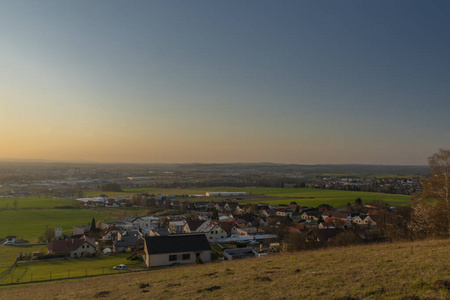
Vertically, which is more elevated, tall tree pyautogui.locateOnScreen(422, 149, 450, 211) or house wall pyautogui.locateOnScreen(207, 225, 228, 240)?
tall tree pyautogui.locateOnScreen(422, 149, 450, 211)

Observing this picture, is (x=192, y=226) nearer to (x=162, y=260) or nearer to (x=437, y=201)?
(x=162, y=260)

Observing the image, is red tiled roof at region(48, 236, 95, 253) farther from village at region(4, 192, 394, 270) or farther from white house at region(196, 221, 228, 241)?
white house at region(196, 221, 228, 241)

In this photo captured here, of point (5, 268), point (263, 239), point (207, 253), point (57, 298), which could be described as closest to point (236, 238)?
point (263, 239)

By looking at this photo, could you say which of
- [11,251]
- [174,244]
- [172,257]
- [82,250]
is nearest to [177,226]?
[82,250]

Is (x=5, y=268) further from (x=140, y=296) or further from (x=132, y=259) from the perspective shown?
(x=140, y=296)

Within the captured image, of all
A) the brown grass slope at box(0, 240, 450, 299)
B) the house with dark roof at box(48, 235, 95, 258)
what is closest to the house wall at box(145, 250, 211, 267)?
the house with dark roof at box(48, 235, 95, 258)
